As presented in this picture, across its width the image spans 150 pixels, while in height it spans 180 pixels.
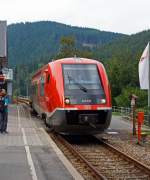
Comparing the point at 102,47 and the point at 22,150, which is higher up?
the point at 102,47

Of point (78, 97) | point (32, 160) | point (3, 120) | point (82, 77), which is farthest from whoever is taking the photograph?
point (82, 77)

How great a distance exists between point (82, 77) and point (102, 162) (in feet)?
21.4

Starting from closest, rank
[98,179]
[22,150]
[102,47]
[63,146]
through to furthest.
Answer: [98,179]
[22,150]
[63,146]
[102,47]

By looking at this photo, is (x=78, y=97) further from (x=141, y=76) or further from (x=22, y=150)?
(x=141, y=76)

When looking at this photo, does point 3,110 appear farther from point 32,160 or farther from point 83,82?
point 32,160

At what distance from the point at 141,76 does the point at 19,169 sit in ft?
70.1

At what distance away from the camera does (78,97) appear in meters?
21.4

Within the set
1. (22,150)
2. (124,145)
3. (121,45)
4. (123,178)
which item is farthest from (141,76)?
(121,45)

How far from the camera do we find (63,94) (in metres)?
21.4

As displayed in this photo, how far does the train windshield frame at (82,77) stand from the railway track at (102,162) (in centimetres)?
207

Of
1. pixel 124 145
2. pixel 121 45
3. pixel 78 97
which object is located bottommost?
pixel 124 145

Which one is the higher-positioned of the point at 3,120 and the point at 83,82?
the point at 83,82

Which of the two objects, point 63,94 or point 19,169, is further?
point 63,94

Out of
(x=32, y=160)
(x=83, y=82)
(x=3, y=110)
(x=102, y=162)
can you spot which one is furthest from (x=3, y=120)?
(x=32, y=160)
